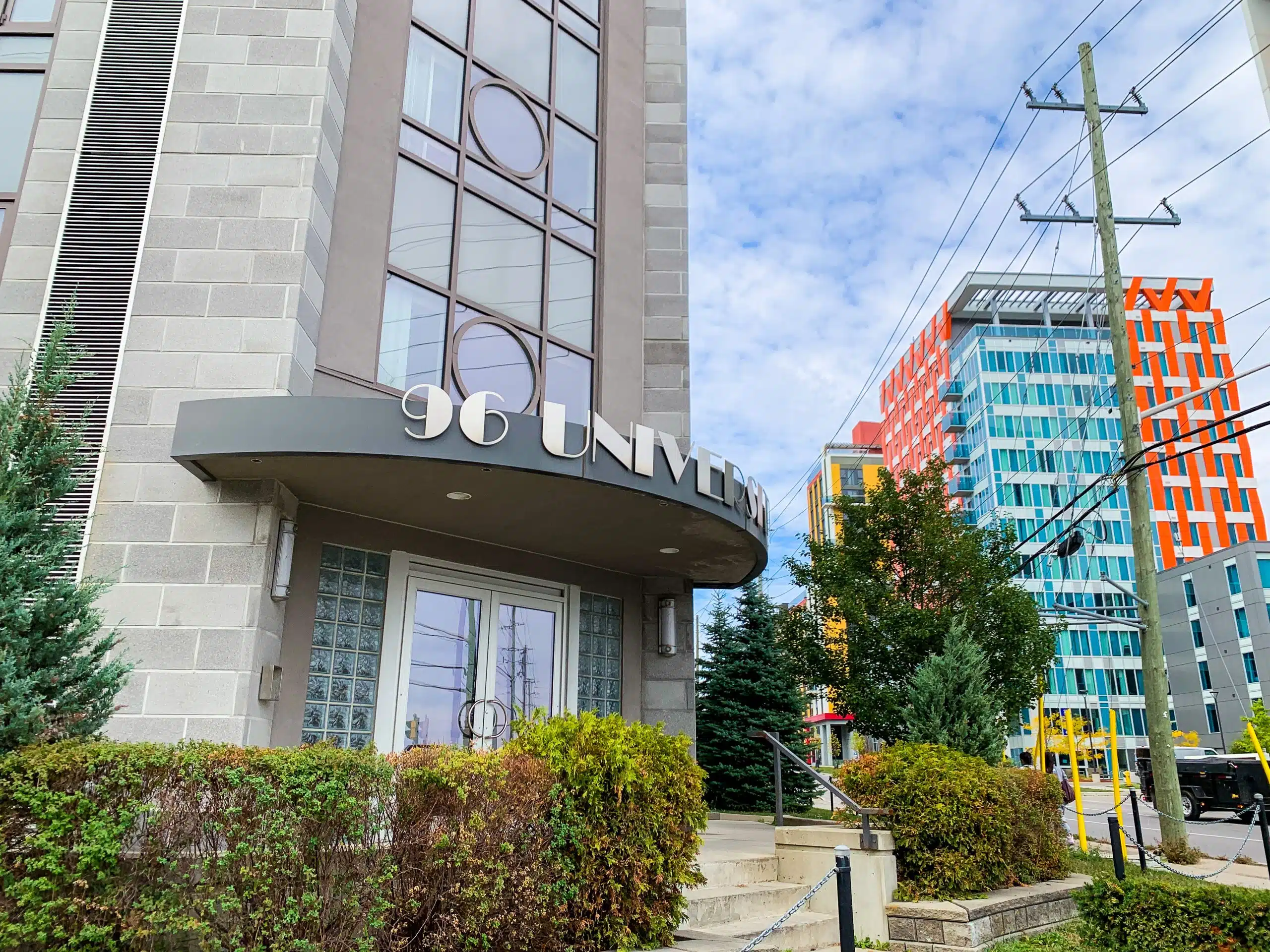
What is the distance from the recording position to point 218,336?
8.35 meters

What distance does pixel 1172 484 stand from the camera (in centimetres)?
7181

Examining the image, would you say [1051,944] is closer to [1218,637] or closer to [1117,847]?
[1117,847]

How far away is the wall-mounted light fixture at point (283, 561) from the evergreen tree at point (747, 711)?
11429 millimetres

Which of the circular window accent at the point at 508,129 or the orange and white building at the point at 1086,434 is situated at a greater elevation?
the orange and white building at the point at 1086,434

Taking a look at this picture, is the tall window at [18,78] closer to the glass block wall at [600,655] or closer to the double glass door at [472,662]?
the double glass door at [472,662]

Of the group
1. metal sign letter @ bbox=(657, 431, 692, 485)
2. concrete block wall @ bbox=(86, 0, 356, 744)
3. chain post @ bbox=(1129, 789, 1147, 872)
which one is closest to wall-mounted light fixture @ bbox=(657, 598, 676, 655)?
metal sign letter @ bbox=(657, 431, 692, 485)

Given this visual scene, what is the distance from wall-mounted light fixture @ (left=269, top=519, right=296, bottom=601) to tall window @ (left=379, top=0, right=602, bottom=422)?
2.08 meters

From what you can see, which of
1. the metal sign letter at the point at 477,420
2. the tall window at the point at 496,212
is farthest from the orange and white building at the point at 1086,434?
the metal sign letter at the point at 477,420

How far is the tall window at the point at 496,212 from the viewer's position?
1010cm

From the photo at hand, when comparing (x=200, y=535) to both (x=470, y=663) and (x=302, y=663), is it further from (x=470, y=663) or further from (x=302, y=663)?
(x=470, y=663)

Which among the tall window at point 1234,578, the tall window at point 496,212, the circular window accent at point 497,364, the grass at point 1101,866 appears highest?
the tall window at point 1234,578

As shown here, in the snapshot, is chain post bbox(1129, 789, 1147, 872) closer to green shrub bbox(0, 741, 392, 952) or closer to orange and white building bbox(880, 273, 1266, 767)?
green shrub bbox(0, 741, 392, 952)

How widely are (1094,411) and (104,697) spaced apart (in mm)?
77392

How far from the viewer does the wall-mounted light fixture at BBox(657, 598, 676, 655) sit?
1154cm
